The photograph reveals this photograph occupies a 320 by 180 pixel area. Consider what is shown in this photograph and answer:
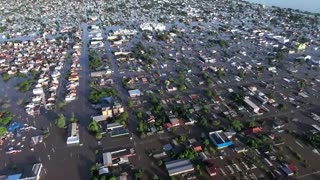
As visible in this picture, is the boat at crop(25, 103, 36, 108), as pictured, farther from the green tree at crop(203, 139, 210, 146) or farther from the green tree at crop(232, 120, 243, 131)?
the green tree at crop(232, 120, 243, 131)

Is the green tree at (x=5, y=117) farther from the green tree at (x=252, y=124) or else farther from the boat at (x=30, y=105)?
the green tree at (x=252, y=124)

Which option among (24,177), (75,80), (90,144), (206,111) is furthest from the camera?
(75,80)

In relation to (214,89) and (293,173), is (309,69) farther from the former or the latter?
(293,173)

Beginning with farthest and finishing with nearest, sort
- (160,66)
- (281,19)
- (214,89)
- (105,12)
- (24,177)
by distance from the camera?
(105,12)
(281,19)
(160,66)
(214,89)
(24,177)

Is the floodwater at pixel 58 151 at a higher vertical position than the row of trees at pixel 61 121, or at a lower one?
lower

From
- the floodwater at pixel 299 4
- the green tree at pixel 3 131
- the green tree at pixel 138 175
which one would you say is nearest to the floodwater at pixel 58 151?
the green tree at pixel 3 131

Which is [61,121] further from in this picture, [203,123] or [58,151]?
[203,123]

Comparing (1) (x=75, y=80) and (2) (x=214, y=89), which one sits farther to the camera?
(1) (x=75, y=80)

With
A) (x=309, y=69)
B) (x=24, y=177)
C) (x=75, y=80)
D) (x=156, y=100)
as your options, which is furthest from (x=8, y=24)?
(x=309, y=69)

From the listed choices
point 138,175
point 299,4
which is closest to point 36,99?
point 138,175
